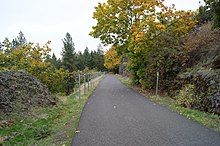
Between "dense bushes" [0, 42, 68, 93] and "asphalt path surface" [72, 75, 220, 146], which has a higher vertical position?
"dense bushes" [0, 42, 68, 93]

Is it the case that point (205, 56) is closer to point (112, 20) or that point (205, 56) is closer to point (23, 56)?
point (112, 20)

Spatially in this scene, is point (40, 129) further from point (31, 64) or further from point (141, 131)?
point (31, 64)

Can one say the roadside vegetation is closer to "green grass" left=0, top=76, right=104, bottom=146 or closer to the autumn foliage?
the autumn foliage

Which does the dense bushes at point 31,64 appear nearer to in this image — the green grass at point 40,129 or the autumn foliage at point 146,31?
the autumn foliage at point 146,31

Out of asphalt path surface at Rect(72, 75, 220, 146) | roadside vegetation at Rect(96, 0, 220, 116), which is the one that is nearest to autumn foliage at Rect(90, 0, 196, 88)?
roadside vegetation at Rect(96, 0, 220, 116)

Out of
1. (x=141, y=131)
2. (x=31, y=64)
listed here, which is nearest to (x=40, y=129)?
(x=141, y=131)

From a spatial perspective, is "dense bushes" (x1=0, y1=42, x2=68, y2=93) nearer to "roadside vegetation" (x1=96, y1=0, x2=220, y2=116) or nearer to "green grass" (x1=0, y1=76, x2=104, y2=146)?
"roadside vegetation" (x1=96, y1=0, x2=220, y2=116)

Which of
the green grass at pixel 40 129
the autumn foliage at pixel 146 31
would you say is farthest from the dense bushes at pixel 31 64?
the green grass at pixel 40 129

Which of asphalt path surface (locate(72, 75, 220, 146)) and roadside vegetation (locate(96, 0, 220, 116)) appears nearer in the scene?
asphalt path surface (locate(72, 75, 220, 146))

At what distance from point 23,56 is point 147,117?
38.6ft

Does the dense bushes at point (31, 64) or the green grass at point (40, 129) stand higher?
the dense bushes at point (31, 64)

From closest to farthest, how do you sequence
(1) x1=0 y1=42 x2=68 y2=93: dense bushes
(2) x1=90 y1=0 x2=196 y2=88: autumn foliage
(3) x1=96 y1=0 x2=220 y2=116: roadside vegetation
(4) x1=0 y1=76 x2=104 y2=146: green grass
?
(4) x1=0 y1=76 x2=104 y2=146: green grass < (3) x1=96 y1=0 x2=220 y2=116: roadside vegetation < (2) x1=90 y1=0 x2=196 y2=88: autumn foliage < (1) x1=0 y1=42 x2=68 y2=93: dense bushes

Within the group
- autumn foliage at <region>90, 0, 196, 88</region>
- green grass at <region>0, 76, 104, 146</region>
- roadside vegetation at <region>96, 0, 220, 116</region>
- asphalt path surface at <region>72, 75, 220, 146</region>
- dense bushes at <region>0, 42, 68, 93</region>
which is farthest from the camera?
dense bushes at <region>0, 42, 68, 93</region>

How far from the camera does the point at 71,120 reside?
6941 mm
